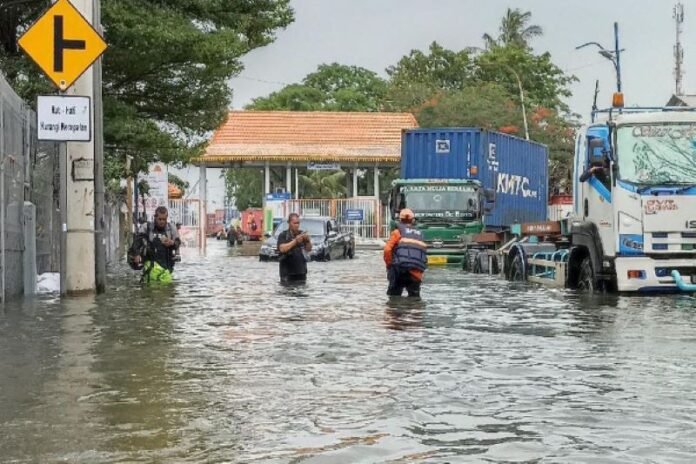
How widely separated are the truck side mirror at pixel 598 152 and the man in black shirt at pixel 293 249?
4.84m

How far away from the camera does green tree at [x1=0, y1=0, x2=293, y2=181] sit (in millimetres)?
20688

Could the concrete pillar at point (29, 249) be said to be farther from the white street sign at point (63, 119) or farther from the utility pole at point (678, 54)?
the utility pole at point (678, 54)

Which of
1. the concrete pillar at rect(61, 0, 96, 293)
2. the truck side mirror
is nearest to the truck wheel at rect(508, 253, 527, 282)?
the truck side mirror

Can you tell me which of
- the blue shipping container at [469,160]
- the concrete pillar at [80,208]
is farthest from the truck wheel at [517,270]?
the concrete pillar at [80,208]

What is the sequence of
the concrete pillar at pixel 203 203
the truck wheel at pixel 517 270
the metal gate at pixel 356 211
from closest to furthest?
the truck wheel at pixel 517 270 < the concrete pillar at pixel 203 203 < the metal gate at pixel 356 211

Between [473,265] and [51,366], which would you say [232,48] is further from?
[51,366]

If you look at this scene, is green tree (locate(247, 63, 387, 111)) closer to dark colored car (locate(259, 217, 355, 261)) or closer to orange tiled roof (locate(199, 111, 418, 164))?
orange tiled roof (locate(199, 111, 418, 164))

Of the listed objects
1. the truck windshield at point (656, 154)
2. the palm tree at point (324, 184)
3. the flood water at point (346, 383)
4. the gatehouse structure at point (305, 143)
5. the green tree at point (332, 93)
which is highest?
the green tree at point (332, 93)

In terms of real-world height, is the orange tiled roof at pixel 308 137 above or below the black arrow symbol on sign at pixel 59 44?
above

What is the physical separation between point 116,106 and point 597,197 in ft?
35.1

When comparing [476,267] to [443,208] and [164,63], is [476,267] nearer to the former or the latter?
[443,208]

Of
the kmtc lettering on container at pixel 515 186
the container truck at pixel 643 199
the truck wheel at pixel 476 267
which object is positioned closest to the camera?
the container truck at pixel 643 199

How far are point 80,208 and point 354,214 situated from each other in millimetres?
35866

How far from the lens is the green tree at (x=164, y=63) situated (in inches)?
814
